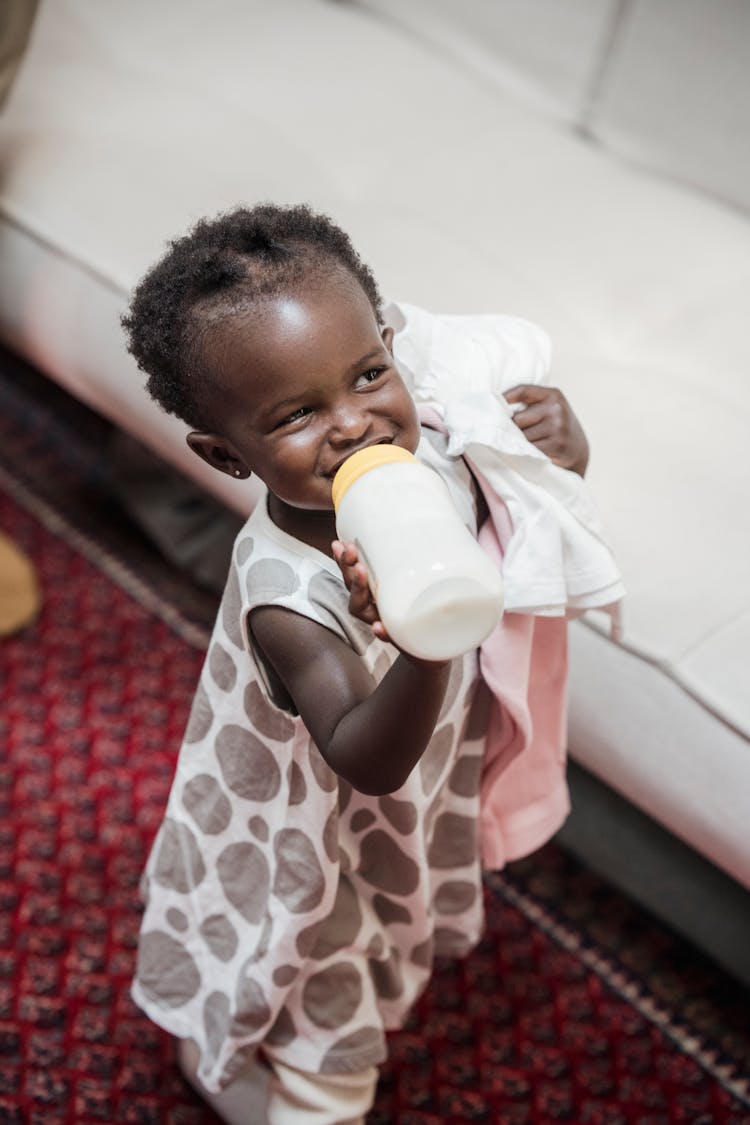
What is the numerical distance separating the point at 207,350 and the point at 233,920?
43cm

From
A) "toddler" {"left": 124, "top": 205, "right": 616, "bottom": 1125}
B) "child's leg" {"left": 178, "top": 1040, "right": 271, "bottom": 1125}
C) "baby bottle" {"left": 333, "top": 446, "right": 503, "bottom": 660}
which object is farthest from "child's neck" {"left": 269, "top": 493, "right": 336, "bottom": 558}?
"child's leg" {"left": 178, "top": 1040, "right": 271, "bottom": 1125}

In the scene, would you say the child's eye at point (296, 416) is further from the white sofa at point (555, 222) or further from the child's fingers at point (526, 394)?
the white sofa at point (555, 222)

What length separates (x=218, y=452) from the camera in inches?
28.2

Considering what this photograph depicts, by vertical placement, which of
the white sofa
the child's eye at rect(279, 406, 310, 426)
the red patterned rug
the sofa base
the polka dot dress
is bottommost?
the red patterned rug

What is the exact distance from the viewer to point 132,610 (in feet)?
5.03

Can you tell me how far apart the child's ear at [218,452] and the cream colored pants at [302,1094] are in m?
0.47

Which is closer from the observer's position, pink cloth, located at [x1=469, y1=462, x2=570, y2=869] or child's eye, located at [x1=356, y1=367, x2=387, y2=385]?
child's eye, located at [x1=356, y1=367, x2=387, y2=385]

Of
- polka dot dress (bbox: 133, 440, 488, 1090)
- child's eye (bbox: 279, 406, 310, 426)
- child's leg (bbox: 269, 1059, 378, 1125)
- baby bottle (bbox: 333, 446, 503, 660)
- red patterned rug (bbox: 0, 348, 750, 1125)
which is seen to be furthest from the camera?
red patterned rug (bbox: 0, 348, 750, 1125)

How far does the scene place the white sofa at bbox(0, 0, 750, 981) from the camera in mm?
1017

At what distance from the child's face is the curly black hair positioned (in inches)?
0.5

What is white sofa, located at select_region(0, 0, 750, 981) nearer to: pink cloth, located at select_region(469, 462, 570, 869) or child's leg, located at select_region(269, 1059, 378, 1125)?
pink cloth, located at select_region(469, 462, 570, 869)

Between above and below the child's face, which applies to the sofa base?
below

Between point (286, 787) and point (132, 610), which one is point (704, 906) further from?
point (132, 610)

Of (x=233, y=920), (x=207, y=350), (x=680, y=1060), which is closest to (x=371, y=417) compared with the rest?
(x=207, y=350)
